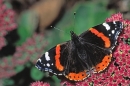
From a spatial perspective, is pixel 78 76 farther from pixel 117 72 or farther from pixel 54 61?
pixel 117 72

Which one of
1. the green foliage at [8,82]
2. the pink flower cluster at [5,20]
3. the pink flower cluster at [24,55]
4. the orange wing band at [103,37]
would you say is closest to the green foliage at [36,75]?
the pink flower cluster at [24,55]

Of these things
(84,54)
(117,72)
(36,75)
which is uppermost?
(36,75)

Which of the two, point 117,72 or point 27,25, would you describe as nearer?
point 117,72

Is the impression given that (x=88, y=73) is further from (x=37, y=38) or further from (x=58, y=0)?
(x=58, y=0)

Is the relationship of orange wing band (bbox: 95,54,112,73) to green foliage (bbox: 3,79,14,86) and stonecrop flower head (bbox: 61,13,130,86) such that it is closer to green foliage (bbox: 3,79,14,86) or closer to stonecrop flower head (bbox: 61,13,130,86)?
stonecrop flower head (bbox: 61,13,130,86)

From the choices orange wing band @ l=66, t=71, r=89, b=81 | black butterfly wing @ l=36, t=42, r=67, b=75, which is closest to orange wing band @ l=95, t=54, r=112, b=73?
orange wing band @ l=66, t=71, r=89, b=81

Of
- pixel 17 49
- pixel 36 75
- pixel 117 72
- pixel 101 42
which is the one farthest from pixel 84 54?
pixel 17 49
